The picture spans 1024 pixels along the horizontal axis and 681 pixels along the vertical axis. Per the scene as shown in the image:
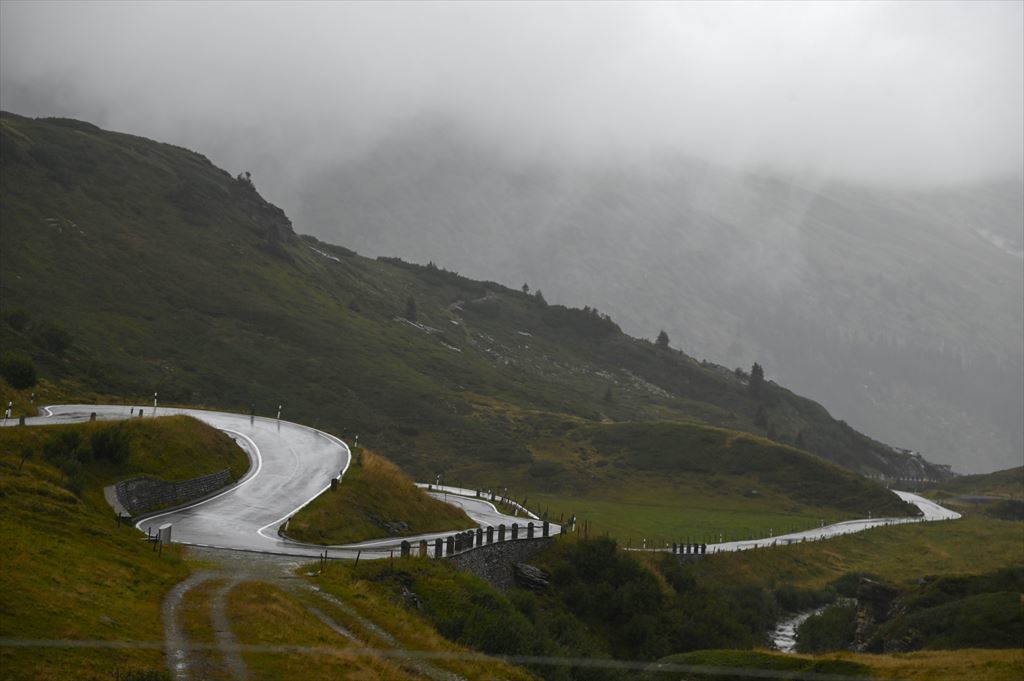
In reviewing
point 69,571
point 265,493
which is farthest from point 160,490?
point 69,571

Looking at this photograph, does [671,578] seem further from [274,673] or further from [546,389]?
[546,389]

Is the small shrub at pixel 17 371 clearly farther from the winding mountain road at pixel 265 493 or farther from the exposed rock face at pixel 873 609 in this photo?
the exposed rock face at pixel 873 609

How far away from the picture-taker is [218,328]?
442 ft

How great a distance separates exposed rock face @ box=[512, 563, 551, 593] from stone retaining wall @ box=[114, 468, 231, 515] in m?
14.2

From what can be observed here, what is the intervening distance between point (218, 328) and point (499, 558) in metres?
106

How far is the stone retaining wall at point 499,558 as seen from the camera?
3534 centimetres

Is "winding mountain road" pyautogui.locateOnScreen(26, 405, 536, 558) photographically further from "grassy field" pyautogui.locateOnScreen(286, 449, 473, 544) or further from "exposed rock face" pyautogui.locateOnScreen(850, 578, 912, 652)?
"exposed rock face" pyautogui.locateOnScreen(850, 578, 912, 652)

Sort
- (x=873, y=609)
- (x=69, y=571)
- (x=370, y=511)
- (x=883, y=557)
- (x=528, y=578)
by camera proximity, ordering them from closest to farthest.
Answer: (x=69, y=571)
(x=528, y=578)
(x=370, y=511)
(x=873, y=609)
(x=883, y=557)

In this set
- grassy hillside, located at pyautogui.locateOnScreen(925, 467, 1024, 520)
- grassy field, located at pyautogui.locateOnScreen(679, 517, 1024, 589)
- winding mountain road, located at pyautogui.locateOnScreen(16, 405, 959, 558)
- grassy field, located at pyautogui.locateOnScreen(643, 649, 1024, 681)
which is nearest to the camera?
grassy field, located at pyautogui.locateOnScreen(643, 649, 1024, 681)

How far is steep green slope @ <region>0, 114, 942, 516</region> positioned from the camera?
4377 inches

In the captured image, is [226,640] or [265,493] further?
[265,493]

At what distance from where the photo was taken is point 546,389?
598ft

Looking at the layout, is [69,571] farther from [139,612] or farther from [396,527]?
[396,527]

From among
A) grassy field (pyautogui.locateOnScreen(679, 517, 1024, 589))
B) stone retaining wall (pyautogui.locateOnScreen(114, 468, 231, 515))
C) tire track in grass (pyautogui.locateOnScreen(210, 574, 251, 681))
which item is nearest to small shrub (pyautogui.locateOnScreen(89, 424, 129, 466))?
stone retaining wall (pyautogui.locateOnScreen(114, 468, 231, 515))
